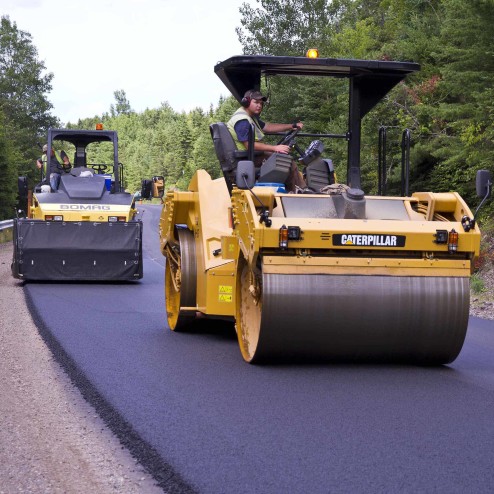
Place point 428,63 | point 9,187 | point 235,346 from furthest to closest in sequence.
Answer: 1. point 9,187
2. point 428,63
3. point 235,346

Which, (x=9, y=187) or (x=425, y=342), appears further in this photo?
(x=9, y=187)

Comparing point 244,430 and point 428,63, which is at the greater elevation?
point 428,63

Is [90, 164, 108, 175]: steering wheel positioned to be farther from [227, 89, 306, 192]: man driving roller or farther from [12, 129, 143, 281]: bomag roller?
[227, 89, 306, 192]: man driving roller

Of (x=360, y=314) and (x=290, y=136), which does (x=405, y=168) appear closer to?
(x=290, y=136)

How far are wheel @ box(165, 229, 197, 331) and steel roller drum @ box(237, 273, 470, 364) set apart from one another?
87.3 inches

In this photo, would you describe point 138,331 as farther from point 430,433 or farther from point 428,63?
point 428,63

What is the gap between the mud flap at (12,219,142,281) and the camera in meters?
14.5

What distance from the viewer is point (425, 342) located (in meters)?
6.45

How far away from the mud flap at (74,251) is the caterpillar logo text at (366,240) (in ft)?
29.0

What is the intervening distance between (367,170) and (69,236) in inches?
188

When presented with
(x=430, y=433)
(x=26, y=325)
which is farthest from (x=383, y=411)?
(x=26, y=325)

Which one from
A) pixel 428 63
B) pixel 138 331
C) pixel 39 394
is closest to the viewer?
pixel 39 394

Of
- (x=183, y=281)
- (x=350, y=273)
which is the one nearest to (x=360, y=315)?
(x=350, y=273)

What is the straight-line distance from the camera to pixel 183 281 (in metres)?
8.62
